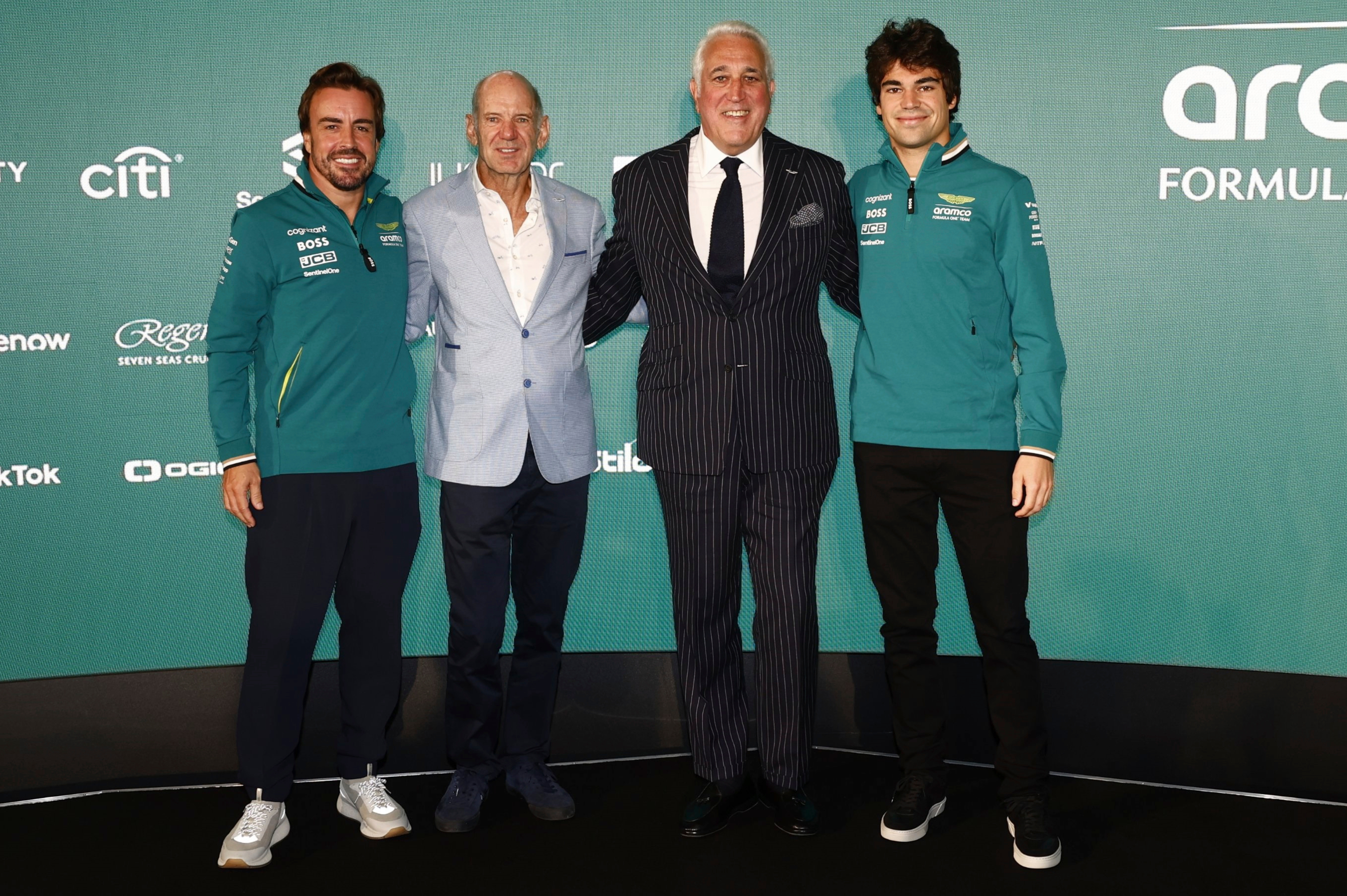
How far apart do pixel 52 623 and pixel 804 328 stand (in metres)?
2.39

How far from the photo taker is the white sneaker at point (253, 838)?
258 cm

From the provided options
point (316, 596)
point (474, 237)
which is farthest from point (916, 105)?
point (316, 596)

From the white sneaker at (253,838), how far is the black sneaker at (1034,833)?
1852mm

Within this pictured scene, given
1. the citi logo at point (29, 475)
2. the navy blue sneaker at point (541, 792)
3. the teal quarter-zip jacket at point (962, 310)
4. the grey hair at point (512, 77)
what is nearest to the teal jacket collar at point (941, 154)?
the teal quarter-zip jacket at point (962, 310)

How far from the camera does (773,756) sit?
2.72 meters

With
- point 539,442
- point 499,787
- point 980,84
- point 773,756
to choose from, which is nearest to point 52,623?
point 499,787

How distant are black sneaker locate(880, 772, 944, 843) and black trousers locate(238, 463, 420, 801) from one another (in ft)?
4.38

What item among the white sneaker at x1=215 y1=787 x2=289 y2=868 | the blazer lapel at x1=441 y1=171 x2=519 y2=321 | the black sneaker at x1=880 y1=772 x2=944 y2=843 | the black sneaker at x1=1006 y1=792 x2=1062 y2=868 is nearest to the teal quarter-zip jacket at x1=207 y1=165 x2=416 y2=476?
the blazer lapel at x1=441 y1=171 x2=519 y2=321

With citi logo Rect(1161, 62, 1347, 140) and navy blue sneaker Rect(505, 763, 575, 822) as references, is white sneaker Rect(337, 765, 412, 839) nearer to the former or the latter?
navy blue sneaker Rect(505, 763, 575, 822)

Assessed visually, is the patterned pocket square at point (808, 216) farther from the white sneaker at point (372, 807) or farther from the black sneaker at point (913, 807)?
the white sneaker at point (372, 807)

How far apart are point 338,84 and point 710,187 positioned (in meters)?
0.94

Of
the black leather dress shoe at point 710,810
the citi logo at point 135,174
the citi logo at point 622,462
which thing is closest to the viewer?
the black leather dress shoe at point 710,810

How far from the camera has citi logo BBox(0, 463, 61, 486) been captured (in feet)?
10.1

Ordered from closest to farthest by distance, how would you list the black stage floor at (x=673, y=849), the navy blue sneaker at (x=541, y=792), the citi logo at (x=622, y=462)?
the black stage floor at (x=673, y=849) → the navy blue sneaker at (x=541, y=792) → the citi logo at (x=622, y=462)
